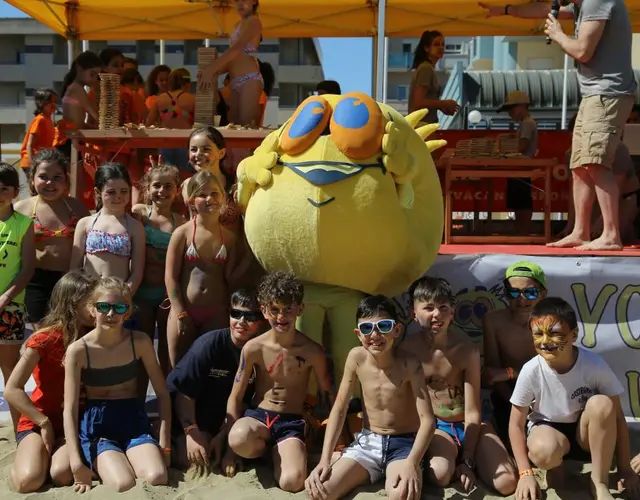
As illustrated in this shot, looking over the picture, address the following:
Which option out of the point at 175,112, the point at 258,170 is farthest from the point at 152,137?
the point at 258,170

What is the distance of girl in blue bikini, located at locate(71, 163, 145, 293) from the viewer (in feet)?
12.3

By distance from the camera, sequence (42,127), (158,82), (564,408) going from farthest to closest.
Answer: (158,82)
(42,127)
(564,408)

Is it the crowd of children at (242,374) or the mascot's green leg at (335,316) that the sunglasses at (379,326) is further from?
the mascot's green leg at (335,316)

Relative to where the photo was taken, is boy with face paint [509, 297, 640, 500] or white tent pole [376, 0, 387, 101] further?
white tent pole [376, 0, 387, 101]

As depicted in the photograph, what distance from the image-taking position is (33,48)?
113 feet

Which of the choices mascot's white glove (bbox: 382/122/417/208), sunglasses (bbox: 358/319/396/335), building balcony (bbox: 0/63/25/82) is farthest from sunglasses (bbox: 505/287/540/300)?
building balcony (bbox: 0/63/25/82)

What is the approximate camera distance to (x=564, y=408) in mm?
3215

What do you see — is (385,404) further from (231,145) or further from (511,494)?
(231,145)

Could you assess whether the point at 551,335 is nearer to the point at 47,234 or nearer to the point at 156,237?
the point at 156,237

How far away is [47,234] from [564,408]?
2.73m

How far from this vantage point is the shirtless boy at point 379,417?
306 centimetres

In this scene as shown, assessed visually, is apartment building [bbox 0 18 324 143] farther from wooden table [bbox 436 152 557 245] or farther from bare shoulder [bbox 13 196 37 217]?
bare shoulder [bbox 13 196 37 217]

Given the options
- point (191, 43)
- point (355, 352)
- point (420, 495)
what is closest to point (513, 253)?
point (355, 352)

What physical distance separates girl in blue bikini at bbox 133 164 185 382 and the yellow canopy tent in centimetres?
422
